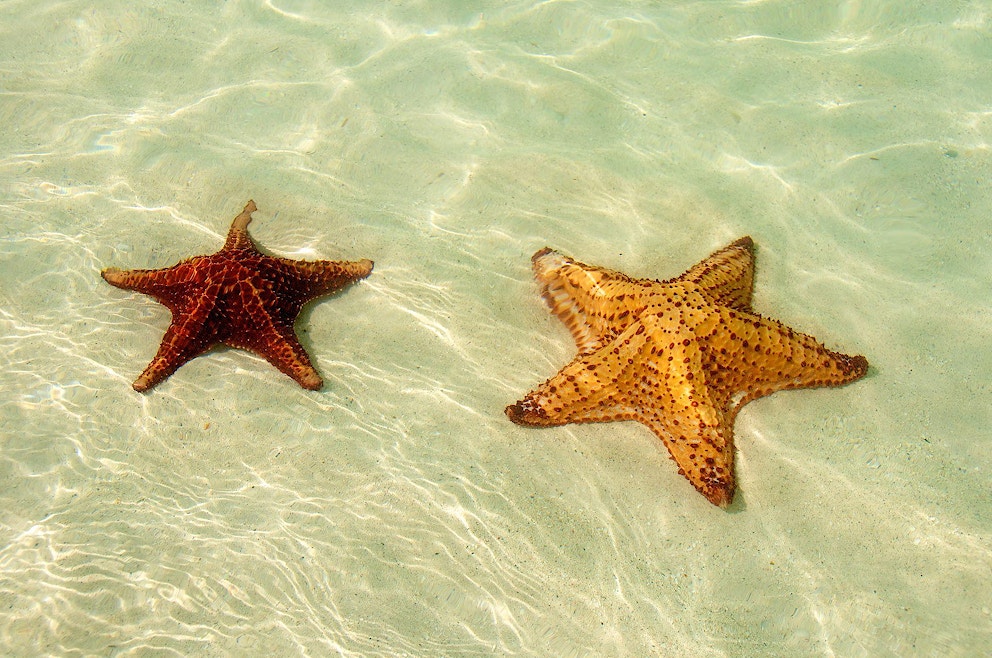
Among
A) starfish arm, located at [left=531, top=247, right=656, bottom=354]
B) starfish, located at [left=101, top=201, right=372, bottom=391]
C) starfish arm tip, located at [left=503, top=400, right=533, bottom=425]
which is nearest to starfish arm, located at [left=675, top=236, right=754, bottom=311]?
starfish arm, located at [left=531, top=247, right=656, bottom=354]

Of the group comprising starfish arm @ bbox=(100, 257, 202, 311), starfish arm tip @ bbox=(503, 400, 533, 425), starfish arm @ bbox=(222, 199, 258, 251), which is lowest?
starfish arm tip @ bbox=(503, 400, 533, 425)

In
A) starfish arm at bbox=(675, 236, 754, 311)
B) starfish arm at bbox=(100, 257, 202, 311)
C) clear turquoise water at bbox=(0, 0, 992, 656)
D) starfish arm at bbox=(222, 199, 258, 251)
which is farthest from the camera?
starfish arm at bbox=(222, 199, 258, 251)

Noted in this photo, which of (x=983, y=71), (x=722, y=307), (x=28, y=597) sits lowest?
(x=28, y=597)

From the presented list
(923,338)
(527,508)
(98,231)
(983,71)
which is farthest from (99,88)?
(983,71)

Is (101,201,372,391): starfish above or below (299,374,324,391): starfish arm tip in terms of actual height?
above

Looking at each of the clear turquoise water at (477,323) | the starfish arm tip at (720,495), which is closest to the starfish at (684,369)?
the starfish arm tip at (720,495)

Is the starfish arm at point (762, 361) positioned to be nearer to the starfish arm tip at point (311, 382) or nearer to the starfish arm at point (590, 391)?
the starfish arm at point (590, 391)

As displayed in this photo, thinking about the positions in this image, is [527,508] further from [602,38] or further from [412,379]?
[602,38]

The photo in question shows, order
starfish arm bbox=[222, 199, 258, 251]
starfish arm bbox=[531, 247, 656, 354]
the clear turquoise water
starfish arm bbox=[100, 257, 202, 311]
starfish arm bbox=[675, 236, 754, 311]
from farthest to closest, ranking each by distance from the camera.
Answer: starfish arm bbox=[222, 199, 258, 251] < starfish arm bbox=[100, 257, 202, 311] < starfish arm bbox=[675, 236, 754, 311] < starfish arm bbox=[531, 247, 656, 354] < the clear turquoise water

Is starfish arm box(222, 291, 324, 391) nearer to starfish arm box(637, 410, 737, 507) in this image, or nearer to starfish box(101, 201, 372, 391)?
starfish box(101, 201, 372, 391)
